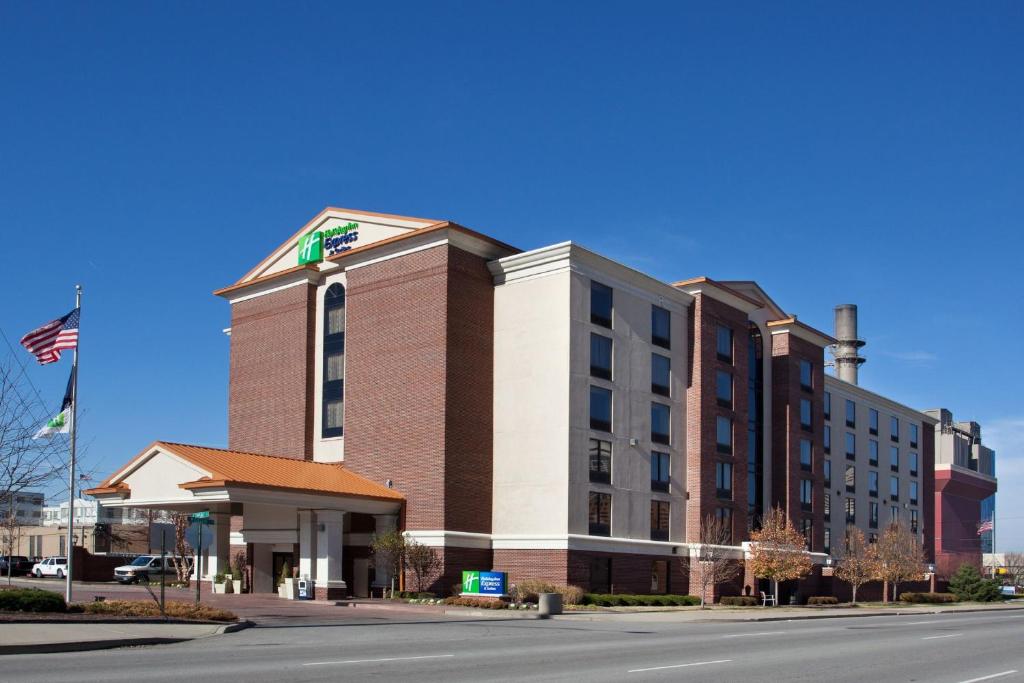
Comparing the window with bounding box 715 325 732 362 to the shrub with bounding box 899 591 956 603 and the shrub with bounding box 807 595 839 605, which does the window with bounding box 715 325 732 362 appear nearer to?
the shrub with bounding box 807 595 839 605

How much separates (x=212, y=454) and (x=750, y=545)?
1056 inches

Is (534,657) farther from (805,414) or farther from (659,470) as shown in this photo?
(805,414)

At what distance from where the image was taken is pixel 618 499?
49.5 m

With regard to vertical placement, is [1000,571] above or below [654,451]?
below

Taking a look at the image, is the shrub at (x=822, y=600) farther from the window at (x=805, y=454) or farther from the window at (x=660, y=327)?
the window at (x=660, y=327)

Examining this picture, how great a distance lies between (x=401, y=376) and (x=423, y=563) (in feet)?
27.5

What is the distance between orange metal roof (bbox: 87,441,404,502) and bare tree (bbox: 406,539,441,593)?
2.69 meters

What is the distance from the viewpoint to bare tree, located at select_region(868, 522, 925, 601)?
67188 millimetres

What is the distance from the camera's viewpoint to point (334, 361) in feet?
173

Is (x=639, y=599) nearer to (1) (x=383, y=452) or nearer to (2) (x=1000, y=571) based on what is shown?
(1) (x=383, y=452)

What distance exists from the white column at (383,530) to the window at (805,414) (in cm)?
2698

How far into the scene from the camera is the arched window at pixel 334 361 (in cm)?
5209

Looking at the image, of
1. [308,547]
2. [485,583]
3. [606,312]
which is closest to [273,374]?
[308,547]

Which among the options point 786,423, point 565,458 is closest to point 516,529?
point 565,458
